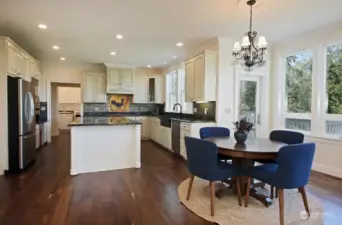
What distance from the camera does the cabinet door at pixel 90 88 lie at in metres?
7.51

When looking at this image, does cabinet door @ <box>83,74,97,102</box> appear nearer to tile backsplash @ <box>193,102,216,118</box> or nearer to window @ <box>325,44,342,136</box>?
tile backsplash @ <box>193,102,216,118</box>

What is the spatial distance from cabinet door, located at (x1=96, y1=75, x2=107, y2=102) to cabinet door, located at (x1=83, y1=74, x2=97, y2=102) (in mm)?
95

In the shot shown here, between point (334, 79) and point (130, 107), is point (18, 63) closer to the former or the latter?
point (130, 107)

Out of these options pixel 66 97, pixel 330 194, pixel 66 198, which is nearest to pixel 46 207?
pixel 66 198

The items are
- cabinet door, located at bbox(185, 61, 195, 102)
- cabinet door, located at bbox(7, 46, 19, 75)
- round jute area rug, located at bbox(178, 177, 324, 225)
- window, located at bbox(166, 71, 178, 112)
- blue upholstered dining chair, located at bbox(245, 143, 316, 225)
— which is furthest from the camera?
window, located at bbox(166, 71, 178, 112)

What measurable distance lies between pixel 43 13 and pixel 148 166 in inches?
124

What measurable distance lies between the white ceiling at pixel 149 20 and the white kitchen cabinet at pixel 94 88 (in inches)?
83.9

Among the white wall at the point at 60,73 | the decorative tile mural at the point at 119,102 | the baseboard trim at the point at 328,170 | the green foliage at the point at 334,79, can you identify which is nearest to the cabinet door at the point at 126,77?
the decorative tile mural at the point at 119,102

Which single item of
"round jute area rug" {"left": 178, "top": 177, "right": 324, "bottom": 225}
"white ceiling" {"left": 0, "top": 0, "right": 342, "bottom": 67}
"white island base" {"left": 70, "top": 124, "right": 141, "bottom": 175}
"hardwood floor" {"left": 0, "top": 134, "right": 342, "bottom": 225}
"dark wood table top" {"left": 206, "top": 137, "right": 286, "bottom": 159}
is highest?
"white ceiling" {"left": 0, "top": 0, "right": 342, "bottom": 67}

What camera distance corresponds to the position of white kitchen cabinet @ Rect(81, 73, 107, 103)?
7512 mm

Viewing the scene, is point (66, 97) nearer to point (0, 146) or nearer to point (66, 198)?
point (0, 146)

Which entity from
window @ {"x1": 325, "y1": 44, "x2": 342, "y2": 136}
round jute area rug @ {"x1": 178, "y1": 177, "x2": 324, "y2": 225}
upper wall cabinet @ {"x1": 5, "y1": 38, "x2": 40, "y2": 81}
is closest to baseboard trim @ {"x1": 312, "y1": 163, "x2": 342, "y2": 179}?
window @ {"x1": 325, "y1": 44, "x2": 342, "y2": 136}

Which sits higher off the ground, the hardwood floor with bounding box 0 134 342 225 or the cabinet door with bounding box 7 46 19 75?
the cabinet door with bounding box 7 46 19 75

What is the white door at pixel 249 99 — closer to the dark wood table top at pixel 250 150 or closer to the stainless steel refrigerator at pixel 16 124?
the dark wood table top at pixel 250 150
